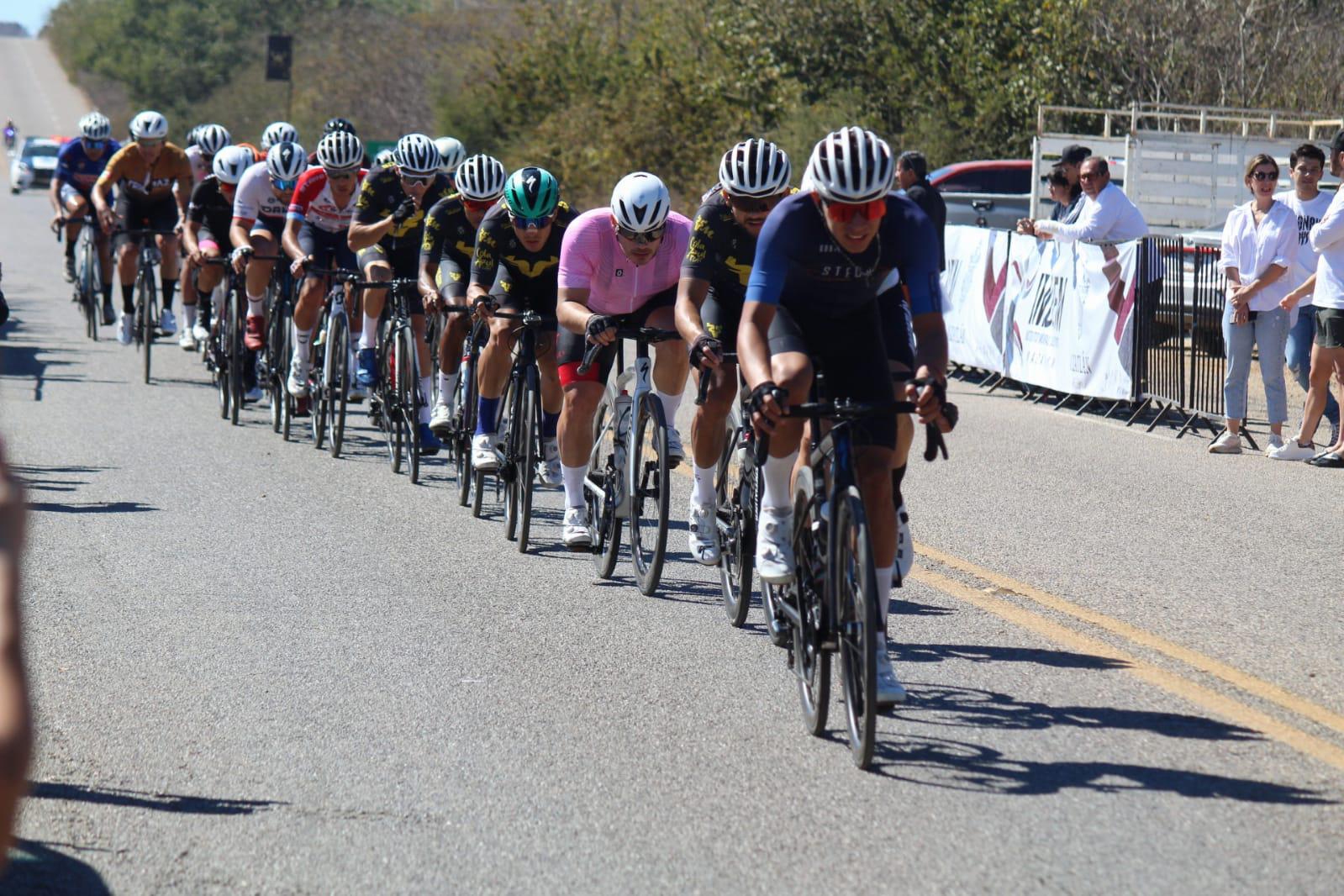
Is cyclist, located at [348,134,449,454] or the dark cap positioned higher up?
the dark cap

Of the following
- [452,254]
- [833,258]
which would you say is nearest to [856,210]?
[833,258]

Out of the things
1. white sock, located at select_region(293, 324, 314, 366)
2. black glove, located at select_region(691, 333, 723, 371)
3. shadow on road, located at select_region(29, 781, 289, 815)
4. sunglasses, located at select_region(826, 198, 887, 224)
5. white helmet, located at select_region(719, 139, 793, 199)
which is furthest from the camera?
white sock, located at select_region(293, 324, 314, 366)

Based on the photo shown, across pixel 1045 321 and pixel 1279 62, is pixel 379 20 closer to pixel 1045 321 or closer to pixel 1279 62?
pixel 1279 62

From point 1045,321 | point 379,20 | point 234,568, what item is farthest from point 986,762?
point 379,20

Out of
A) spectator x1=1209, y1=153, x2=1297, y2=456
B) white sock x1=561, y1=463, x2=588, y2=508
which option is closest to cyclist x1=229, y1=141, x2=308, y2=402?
white sock x1=561, y1=463, x2=588, y2=508

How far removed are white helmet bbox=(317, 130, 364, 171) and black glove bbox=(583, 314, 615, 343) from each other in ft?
15.8

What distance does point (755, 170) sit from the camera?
23.9ft

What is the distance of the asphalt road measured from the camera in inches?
180

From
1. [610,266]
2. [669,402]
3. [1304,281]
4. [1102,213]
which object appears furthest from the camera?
[1102,213]

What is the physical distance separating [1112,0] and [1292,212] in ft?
56.9

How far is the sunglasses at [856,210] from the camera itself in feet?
18.9

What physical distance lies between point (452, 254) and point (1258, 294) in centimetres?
547

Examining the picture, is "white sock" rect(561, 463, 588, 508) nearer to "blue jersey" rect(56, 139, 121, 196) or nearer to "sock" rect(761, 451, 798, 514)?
"sock" rect(761, 451, 798, 514)

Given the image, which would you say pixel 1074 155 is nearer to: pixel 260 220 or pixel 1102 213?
pixel 1102 213
